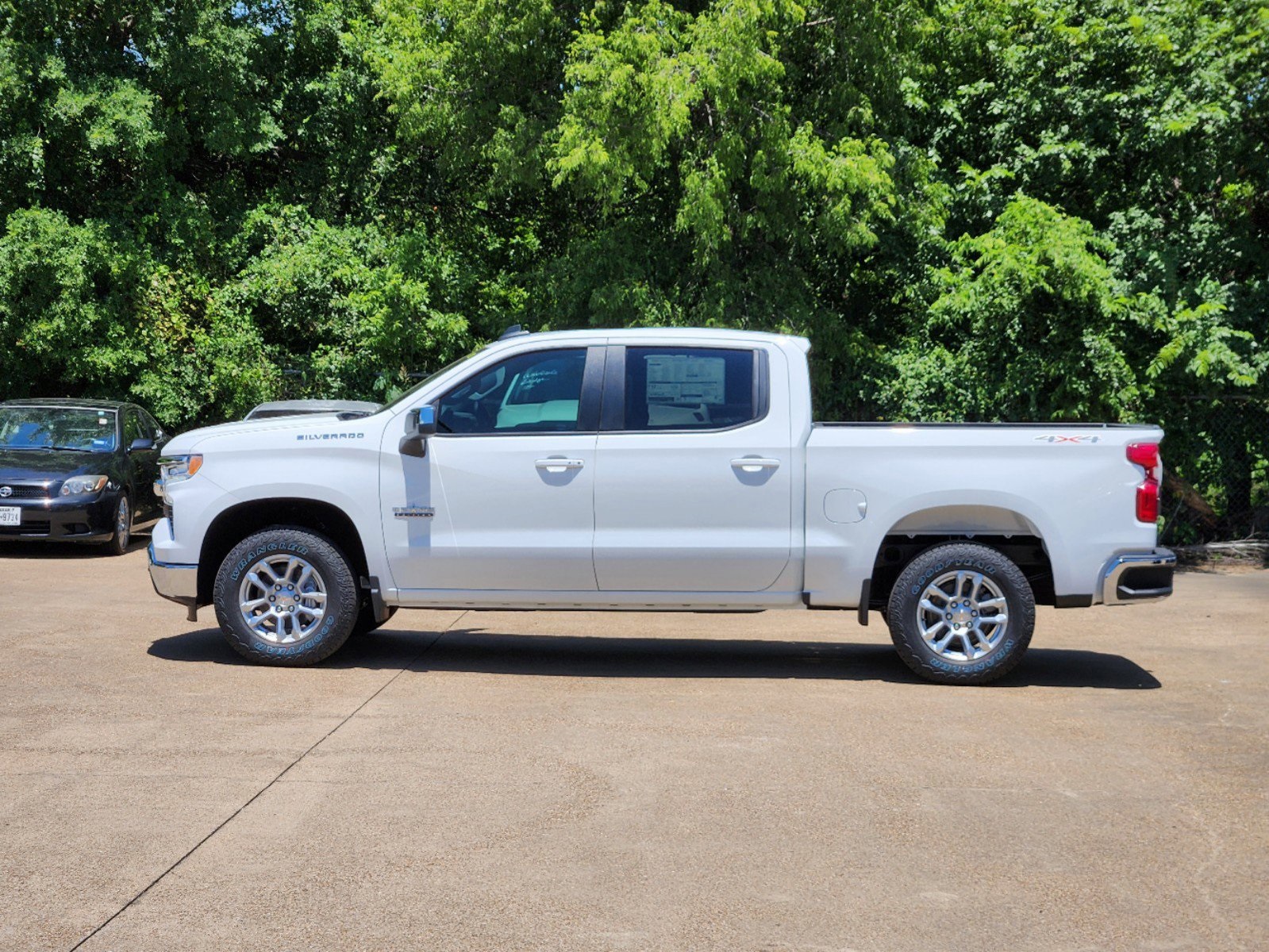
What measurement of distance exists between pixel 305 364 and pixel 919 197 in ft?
29.4

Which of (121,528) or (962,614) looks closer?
(962,614)

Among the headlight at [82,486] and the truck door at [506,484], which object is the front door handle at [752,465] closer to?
the truck door at [506,484]

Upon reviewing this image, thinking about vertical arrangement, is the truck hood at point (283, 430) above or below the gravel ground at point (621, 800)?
above

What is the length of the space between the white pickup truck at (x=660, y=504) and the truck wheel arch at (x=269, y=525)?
0.15 feet

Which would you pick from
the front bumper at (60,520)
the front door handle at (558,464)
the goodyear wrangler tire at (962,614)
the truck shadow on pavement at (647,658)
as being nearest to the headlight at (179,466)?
the truck shadow on pavement at (647,658)

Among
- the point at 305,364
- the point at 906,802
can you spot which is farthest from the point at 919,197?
the point at 906,802

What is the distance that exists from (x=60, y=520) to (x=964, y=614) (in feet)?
31.4

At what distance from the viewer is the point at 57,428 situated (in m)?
15.9

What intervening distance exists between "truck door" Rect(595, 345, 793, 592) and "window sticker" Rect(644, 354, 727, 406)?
37 mm

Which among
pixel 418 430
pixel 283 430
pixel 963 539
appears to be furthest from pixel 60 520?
pixel 963 539

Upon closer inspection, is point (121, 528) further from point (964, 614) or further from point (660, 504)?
point (964, 614)

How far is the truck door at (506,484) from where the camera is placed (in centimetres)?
839

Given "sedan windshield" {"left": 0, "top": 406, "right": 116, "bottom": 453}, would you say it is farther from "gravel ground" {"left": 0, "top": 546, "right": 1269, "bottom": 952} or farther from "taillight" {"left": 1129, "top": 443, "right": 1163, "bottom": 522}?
"taillight" {"left": 1129, "top": 443, "right": 1163, "bottom": 522}

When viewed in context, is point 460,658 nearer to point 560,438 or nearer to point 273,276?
point 560,438
